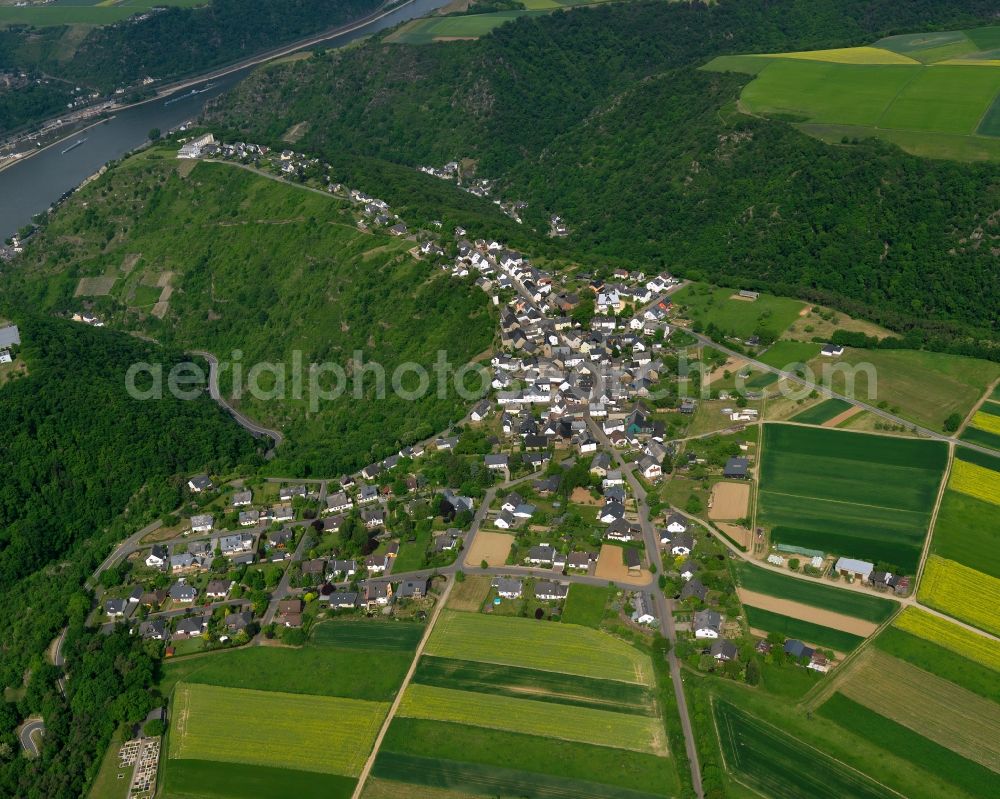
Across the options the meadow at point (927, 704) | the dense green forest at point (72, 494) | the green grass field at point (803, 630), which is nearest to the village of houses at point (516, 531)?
the green grass field at point (803, 630)

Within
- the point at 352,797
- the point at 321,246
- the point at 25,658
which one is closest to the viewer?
the point at 352,797

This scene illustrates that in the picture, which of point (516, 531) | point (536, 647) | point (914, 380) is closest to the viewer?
point (536, 647)

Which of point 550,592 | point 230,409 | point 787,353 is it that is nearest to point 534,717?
point 550,592

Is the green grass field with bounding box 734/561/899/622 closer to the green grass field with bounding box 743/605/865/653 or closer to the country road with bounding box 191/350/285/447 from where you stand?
the green grass field with bounding box 743/605/865/653

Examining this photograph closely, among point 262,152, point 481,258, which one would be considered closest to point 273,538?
point 481,258

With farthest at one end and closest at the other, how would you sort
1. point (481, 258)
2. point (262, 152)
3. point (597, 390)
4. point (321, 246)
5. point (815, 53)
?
point (815, 53) < point (262, 152) < point (321, 246) < point (481, 258) < point (597, 390)

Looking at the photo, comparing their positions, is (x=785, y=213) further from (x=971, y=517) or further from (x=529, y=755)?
(x=529, y=755)

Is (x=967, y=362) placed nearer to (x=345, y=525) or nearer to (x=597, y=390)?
(x=597, y=390)
